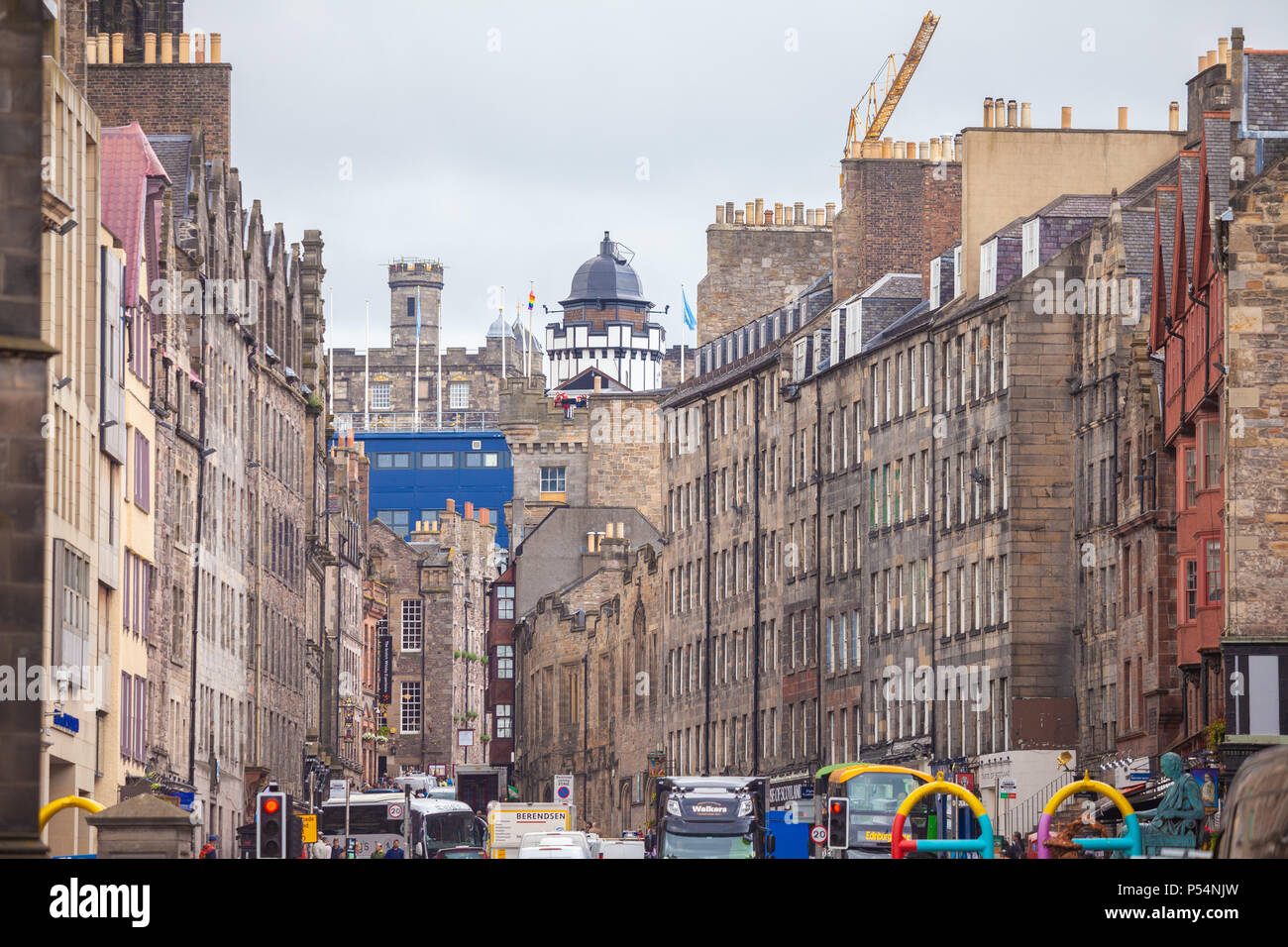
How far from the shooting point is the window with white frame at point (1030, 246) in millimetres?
83688

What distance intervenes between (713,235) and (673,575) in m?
17.0

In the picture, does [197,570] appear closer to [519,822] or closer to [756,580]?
[519,822]

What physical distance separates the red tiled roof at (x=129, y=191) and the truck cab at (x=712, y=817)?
61.6ft

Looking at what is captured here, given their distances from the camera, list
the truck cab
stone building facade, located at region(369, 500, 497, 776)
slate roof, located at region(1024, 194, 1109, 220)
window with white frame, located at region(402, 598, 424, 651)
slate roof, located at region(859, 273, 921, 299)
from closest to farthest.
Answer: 1. the truck cab
2. slate roof, located at region(1024, 194, 1109, 220)
3. slate roof, located at region(859, 273, 921, 299)
4. stone building facade, located at region(369, 500, 497, 776)
5. window with white frame, located at region(402, 598, 424, 651)

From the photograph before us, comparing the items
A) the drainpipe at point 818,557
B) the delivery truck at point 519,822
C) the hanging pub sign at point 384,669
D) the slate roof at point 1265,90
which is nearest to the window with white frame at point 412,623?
the hanging pub sign at point 384,669

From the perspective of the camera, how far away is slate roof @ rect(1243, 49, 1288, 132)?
61.5 m

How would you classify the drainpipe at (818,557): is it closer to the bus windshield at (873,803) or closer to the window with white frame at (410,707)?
the bus windshield at (873,803)

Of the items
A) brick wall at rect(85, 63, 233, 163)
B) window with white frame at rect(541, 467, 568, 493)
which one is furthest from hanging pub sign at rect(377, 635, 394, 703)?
brick wall at rect(85, 63, 233, 163)

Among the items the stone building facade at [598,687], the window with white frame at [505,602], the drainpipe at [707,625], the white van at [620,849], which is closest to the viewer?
the white van at [620,849]

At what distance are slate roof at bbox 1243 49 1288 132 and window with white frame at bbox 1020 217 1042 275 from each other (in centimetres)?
2150

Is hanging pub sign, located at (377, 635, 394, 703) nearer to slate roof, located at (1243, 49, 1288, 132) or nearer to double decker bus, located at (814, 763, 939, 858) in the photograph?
double decker bus, located at (814, 763, 939, 858)
